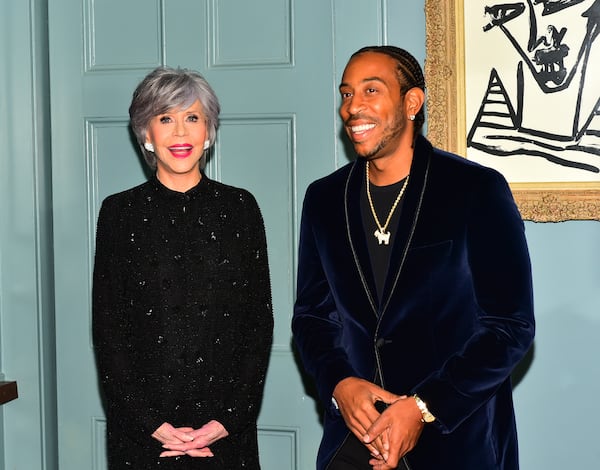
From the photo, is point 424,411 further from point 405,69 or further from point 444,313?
point 405,69

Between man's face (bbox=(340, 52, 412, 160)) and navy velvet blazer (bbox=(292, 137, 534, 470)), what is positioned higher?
man's face (bbox=(340, 52, 412, 160))

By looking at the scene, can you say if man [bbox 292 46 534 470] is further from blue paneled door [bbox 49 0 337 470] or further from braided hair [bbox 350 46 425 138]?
blue paneled door [bbox 49 0 337 470]

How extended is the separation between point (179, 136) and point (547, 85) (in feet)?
3.73

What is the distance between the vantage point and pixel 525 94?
2717mm

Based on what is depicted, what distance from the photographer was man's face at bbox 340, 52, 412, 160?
6.92 feet

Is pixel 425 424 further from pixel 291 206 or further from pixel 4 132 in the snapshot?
pixel 4 132

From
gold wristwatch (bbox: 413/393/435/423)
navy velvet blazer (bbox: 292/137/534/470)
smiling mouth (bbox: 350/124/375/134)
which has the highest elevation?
smiling mouth (bbox: 350/124/375/134)

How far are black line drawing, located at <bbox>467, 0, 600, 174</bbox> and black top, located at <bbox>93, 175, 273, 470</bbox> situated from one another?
92 cm

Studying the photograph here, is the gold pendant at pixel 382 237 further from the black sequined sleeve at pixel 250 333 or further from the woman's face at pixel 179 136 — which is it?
the woman's face at pixel 179 136

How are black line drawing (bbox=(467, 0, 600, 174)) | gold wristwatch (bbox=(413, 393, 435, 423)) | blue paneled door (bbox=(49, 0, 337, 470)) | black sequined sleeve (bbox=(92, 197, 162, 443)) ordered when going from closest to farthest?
gold wristwatch (bbox=(413, 393, 435, 423))
black sequined sleeve (bbox=(92, 197, 162, 443))
black line drawing (bbox=(467, 0, 600, 174))
blue paneled door (bbox=(49, 0, 337, 470))

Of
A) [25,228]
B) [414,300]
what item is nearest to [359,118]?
[414,300]

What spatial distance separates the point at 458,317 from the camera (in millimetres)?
2094

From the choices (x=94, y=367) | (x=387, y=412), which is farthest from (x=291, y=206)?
(x=387, y=412)

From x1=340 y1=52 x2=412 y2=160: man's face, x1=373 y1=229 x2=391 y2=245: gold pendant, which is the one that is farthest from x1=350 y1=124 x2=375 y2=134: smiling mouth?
x1=373 y1=229 x2=391 y2=245: gold pendant
